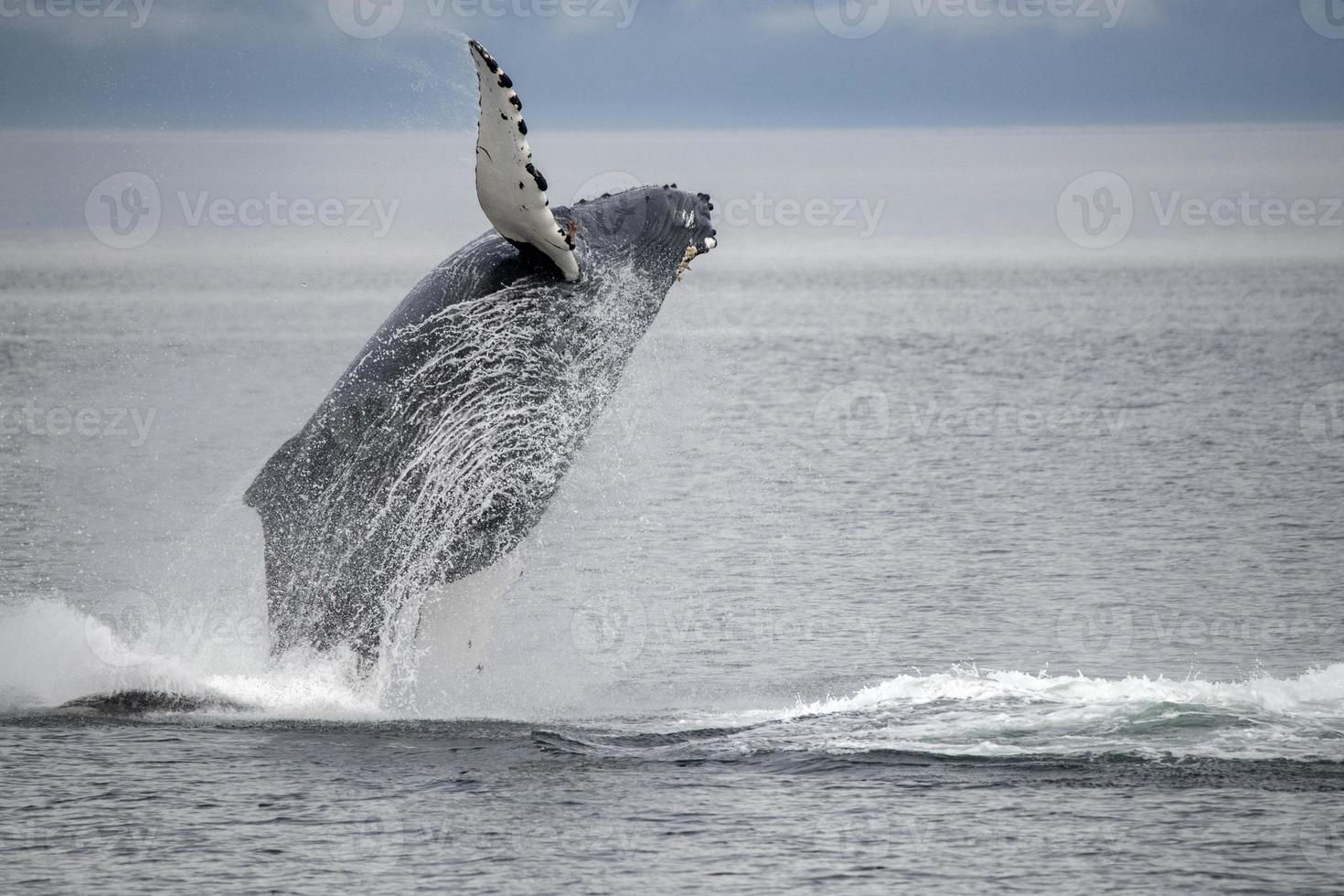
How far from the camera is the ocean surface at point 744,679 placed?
12.0 meters

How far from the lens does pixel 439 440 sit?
1450 cm

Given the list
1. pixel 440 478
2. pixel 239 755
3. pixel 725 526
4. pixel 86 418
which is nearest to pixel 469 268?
pixel 440 478

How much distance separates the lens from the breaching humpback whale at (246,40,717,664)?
14312mm

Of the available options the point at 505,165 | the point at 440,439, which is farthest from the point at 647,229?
the point at 505,165

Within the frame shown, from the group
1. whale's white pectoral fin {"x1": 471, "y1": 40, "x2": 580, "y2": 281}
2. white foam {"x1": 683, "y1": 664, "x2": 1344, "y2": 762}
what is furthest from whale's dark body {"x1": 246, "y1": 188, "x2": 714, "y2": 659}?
white foam {"x1": 683, "y1": 664, "x2": 1344, "y2": 762}

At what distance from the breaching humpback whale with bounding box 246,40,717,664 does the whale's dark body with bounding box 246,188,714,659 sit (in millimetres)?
10

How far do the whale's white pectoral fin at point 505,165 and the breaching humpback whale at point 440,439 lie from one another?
1118 mm

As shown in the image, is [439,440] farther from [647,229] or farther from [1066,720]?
[1066,720]

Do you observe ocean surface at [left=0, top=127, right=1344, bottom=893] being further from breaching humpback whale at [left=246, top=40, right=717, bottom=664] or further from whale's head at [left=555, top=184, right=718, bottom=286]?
whale's head at [left=555, top=184, right=718, bottom=286]

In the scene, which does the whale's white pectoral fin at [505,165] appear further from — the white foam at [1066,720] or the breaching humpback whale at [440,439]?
the white foam at [1066,720]

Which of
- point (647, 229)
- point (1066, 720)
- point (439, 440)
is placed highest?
point (647, 229)

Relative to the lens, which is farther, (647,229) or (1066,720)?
(647,229)

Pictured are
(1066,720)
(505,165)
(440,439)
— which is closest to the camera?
(505,165)

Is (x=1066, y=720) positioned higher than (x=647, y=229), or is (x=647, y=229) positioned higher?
(x=647, y=229)
